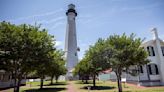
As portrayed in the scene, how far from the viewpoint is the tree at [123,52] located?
21.7m

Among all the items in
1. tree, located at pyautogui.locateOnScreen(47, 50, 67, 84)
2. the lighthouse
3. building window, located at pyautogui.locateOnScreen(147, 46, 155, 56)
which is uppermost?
the lighthouse

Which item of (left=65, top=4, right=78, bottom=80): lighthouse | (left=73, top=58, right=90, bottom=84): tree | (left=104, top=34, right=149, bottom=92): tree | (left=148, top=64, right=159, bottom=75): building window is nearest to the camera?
(left=104, top=34, right=149, bottom=92): tree

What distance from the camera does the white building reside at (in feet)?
105

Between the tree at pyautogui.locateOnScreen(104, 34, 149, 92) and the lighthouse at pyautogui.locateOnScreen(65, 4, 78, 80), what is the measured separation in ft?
147

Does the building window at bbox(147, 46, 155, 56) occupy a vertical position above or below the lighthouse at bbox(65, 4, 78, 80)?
below

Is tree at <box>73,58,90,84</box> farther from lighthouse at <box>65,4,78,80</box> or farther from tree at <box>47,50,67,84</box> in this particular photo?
lighthouse at <box>65,4,78,80</box>

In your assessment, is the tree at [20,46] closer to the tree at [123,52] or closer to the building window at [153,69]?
the tree at [123,52]

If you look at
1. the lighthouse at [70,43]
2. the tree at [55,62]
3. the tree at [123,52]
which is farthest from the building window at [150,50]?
the lighthouse at [70,43]

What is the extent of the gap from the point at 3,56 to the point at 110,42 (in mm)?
13494

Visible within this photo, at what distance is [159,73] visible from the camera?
33.0 metres

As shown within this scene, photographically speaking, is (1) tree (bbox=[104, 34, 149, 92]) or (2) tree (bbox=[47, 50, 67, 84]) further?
(2) tree (bbox=[47, 50, 67, 84])

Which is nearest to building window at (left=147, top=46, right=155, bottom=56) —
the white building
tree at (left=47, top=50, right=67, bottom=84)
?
the white building

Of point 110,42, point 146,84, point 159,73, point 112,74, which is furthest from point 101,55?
point 112,74

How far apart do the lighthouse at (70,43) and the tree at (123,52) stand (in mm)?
44849
